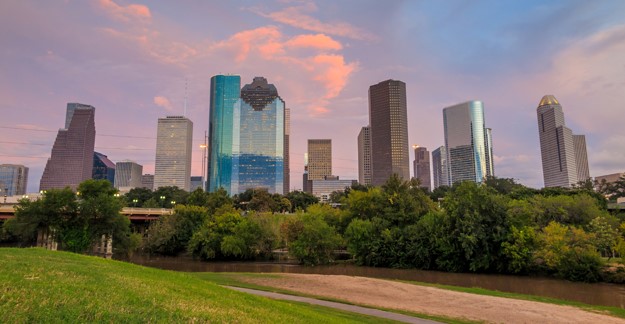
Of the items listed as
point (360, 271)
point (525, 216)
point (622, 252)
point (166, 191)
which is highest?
point (166, 191)

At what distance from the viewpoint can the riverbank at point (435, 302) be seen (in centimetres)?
2119

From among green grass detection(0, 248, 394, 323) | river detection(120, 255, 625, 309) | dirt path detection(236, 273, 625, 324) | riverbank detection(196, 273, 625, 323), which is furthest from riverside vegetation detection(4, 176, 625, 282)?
green grass detection(0, 248, 394, 323)

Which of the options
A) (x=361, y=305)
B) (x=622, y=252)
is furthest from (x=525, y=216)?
(x=361, y=305)

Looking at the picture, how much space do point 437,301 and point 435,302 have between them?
18.1 inches

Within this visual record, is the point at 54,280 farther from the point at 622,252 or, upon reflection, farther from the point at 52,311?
the point at 622,252

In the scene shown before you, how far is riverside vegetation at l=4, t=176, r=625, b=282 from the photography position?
4194 centimetres

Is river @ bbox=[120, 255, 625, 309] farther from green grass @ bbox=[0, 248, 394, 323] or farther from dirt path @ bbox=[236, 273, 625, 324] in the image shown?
green grass @ bbox=[0, 248, 394, 323]

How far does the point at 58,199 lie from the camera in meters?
50.2

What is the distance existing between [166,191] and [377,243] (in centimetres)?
11986

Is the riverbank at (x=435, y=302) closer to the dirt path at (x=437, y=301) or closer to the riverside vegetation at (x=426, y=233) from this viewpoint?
the dirt path at (x=437, y=301)

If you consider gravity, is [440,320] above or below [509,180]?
below

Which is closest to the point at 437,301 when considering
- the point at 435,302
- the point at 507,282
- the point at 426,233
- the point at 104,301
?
the point at 435,302

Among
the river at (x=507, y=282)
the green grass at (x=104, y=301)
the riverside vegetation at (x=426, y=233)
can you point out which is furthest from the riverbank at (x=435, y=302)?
the riverside vegetation at (x=426, y=233)

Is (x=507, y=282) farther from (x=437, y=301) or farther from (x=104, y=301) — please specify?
(x=104, y=301)
